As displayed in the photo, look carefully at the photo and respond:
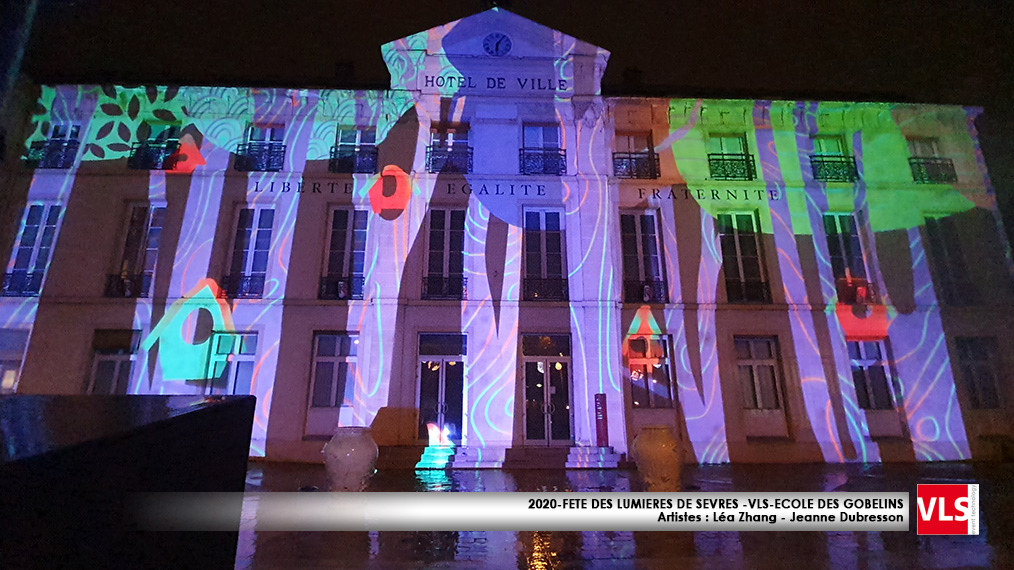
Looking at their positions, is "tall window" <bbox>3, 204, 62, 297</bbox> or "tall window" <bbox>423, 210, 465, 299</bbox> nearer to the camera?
"tall window" <bbox>3, 204, 62, 297</bbox>

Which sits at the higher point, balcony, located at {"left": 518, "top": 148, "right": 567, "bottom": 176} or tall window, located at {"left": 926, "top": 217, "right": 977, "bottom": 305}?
balcony, located at {"left": 518, "top": 148, "right": 567, "bottom": 176}

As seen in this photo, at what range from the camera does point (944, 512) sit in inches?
158

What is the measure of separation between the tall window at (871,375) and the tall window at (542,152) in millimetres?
6894

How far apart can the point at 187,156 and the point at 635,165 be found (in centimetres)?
930

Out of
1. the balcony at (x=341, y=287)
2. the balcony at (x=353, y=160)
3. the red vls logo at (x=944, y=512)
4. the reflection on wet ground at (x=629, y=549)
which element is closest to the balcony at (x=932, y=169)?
the reflection on wet ground at (x=629, y=549)

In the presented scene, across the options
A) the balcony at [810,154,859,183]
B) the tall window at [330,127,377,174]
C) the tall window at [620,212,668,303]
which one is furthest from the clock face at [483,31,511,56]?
the balcony at [810,154,859,183]

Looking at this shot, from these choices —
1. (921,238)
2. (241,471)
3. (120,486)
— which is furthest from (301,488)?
(921,238)

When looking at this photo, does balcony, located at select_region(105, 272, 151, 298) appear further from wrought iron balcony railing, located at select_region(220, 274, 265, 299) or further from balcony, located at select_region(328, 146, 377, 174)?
balcony, located at select_region(328, 146, 377, 174)

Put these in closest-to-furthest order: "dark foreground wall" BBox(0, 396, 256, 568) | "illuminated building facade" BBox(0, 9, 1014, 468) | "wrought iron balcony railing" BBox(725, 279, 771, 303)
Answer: "dark foreground wall" BBox(0, 396, 256, 568), "illuminated building facade" BBox(0, 9, 1014, 468), "wrought iron balcony railing" BBox(725, 279, 771, 303)

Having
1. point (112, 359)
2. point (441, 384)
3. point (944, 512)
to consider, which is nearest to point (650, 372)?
point (441, 384)

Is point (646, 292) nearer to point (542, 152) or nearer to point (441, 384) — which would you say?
point (542, 152)

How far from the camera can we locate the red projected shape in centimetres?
971

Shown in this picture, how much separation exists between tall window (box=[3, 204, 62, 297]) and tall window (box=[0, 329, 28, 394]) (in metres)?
0.73

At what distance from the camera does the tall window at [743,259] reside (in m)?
9.77
